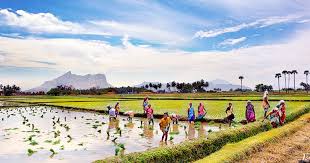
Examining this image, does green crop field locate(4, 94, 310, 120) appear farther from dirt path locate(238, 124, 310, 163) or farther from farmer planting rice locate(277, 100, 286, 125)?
dirt path locate(238, 124, 310, 163)

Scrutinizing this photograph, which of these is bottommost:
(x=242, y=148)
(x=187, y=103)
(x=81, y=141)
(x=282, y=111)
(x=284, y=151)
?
(x=81, y=141)

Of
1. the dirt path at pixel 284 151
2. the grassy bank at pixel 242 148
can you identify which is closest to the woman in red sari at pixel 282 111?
the grassy bank at pixel 242 148

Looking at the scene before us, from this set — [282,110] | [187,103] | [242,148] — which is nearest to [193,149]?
[242,148]

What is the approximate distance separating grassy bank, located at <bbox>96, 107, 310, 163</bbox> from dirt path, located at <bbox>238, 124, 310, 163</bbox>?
1.64m

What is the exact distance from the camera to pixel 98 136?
27234mm

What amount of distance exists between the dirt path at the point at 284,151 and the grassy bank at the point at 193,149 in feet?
5.40

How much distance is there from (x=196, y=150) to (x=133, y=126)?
1658cm

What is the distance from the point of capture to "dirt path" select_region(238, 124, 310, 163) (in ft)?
59.2

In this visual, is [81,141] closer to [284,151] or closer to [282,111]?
[284,151]

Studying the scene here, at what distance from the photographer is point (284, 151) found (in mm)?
19891

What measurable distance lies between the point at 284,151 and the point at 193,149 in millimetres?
5497

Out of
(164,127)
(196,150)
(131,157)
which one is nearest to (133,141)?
(164,127)

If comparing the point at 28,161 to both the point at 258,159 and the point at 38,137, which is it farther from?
the point at 258,159

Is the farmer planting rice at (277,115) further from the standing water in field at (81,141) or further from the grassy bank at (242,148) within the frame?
the standing water in field at (81,141)
